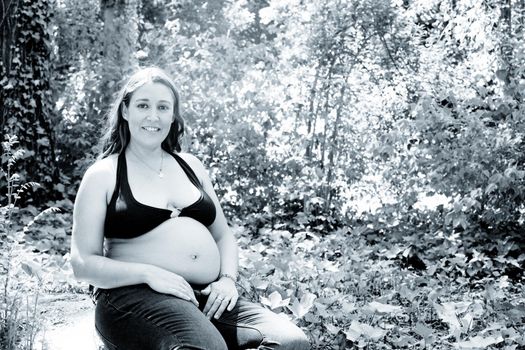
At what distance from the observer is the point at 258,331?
2.15m

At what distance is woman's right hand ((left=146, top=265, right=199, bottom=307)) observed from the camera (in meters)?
2.06

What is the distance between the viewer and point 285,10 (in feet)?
24.2

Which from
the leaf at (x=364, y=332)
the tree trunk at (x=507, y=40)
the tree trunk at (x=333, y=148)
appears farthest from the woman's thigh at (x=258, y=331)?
the tree trunk at (x=333, y=148)

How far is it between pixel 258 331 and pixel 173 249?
17.5 inches

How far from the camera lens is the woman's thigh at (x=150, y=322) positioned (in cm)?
191

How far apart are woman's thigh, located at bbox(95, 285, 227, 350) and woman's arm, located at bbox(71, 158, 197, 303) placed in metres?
0.04

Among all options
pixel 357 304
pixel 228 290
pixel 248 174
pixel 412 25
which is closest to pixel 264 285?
pixel 357 304

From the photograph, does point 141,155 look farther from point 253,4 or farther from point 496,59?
point 253,4

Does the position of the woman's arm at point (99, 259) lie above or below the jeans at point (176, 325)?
above

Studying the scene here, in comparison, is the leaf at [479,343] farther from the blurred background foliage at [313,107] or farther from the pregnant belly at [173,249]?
the blurred background foliage at [313,107]

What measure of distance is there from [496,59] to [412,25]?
1395 mm

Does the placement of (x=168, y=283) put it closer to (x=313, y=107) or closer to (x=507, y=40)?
(x=507, y=40)

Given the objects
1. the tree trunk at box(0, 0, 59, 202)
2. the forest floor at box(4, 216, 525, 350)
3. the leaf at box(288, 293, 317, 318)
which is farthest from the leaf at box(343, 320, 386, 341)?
the tree trunk at box(0, 0, 59, 202)

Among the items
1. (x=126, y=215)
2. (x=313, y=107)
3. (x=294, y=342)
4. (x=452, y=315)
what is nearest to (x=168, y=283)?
(x=126, y=215)
